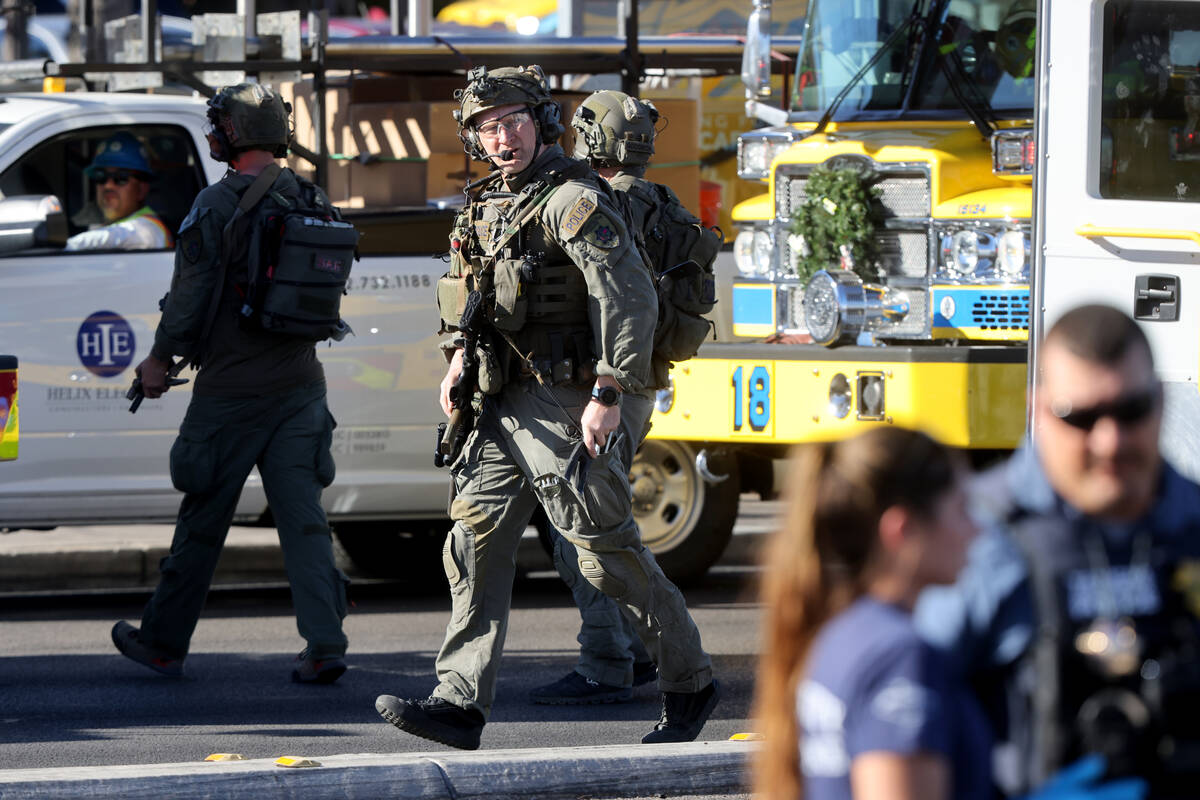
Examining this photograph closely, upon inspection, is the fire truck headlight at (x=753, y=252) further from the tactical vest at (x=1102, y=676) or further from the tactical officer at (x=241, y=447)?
the tactical vest at (x=1102, y=676)

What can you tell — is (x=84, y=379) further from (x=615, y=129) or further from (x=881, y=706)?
(x=881, y=706)

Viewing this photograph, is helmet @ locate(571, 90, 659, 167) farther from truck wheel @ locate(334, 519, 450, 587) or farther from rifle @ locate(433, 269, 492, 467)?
truck wheel @ locate(334, 519, 450, 587)

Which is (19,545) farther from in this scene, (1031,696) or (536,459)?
(1031,696)

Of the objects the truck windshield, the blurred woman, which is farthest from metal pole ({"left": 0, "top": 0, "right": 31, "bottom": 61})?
the blurred woman

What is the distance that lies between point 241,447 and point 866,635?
4.45 m

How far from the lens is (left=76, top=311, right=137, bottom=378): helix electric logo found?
7484 mm

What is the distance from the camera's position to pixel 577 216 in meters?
4.94

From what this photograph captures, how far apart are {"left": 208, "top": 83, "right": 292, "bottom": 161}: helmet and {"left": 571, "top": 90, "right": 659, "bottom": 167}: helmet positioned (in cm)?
103

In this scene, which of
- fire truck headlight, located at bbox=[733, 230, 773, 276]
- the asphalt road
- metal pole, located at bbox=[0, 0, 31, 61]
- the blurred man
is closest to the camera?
the asphalt road

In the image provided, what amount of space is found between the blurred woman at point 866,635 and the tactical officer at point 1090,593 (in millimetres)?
56

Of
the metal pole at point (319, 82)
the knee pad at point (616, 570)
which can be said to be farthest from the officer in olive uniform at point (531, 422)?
the metal pole at point (319, 82)

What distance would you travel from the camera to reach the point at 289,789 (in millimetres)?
4488

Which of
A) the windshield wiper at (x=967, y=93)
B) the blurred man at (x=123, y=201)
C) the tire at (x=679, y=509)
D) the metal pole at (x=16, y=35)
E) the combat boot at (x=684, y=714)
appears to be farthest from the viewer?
the metal pole at (x=16, y=35)

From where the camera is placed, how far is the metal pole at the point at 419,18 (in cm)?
995
